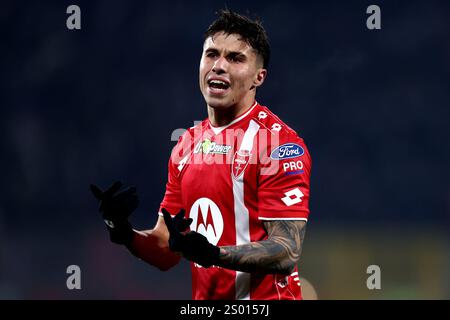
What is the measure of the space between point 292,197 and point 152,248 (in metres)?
1.10

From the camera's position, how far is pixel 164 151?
430 inches

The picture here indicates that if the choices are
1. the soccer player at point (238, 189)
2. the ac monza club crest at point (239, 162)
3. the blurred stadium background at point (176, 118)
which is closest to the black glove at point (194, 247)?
the soccer player at point (238, 189)

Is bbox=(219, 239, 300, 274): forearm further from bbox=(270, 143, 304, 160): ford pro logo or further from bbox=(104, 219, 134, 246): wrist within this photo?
bbox=(104, 219, 134, 246): wrist

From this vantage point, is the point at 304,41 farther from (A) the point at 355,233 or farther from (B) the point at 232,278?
(B) the point at 232,278

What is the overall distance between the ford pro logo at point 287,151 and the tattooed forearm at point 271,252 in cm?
38

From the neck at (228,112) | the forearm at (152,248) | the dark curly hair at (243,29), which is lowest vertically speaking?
the forearm at (152,248)

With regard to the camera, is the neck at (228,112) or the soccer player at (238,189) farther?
the neck at (228,112)

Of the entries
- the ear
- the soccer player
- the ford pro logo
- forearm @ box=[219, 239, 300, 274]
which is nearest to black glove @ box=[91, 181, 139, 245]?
the soccer player

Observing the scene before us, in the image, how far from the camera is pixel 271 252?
12.6ft

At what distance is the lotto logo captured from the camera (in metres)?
4.05

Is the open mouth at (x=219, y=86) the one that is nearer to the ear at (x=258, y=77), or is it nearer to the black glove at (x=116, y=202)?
the ear at (x=258, y=77)

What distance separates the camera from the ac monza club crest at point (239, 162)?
4.18m

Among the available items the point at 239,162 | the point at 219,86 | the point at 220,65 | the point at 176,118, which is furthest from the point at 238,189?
the point at 176,118
